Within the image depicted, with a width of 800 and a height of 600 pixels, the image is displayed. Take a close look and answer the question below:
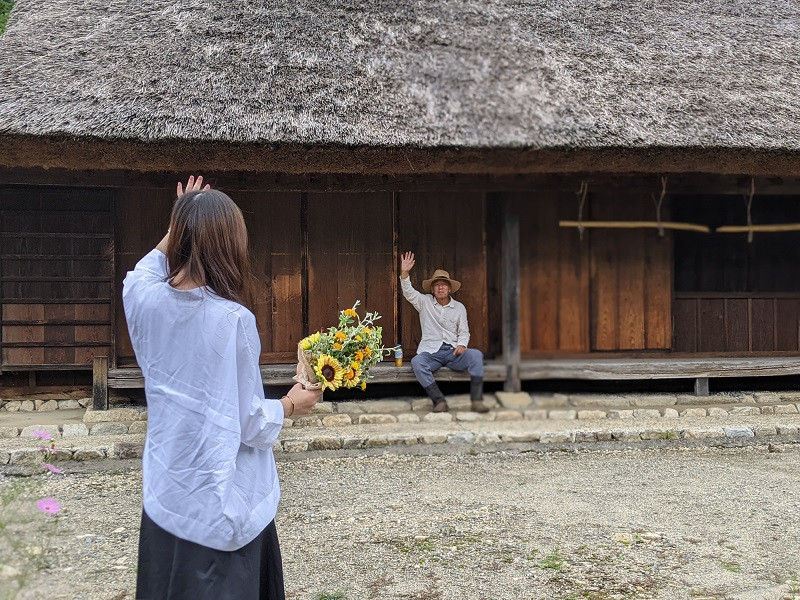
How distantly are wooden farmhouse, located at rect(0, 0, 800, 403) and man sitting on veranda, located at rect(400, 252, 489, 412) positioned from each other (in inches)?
11.5

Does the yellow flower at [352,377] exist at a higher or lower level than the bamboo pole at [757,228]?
lower

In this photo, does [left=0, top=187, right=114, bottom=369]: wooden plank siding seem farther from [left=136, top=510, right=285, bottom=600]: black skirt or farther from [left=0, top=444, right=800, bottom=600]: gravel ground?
[left=136, top=510, right=285, bottom=600]: black skirt

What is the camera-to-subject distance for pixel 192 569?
1.70 metres

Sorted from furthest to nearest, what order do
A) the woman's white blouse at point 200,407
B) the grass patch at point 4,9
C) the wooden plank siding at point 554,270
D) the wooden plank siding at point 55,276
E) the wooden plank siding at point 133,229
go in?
the grass patch at point 4,9 → the wooden plank siding at point 554,270 → the wooden plank siding at point 133,229 → the wooden plank siding at point 55,276 → the woman's white blouse at point 200,407

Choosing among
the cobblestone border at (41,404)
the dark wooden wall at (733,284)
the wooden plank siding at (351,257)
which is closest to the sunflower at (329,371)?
the wooden plank siding at (351,257)

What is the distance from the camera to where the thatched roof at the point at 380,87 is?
5312mm

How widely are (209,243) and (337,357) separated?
2.23 feet

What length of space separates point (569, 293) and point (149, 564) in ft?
20.9

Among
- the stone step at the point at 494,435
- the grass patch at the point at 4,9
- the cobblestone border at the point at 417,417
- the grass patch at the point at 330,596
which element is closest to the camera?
the grass patch at the point at 330,596

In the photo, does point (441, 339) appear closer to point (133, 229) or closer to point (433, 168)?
point (433, 168)

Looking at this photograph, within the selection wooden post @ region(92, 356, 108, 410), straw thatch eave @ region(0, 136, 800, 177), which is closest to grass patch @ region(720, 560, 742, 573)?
straw thatch eave @ region(0, 136, 800, 177)

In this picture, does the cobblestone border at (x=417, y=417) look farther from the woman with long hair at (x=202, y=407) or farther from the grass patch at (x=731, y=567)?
the woman with long hair at (x=202, y=407)

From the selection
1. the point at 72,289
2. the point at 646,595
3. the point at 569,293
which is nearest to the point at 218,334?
the point at 646,595

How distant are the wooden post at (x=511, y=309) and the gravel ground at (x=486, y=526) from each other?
1072 millimetres
